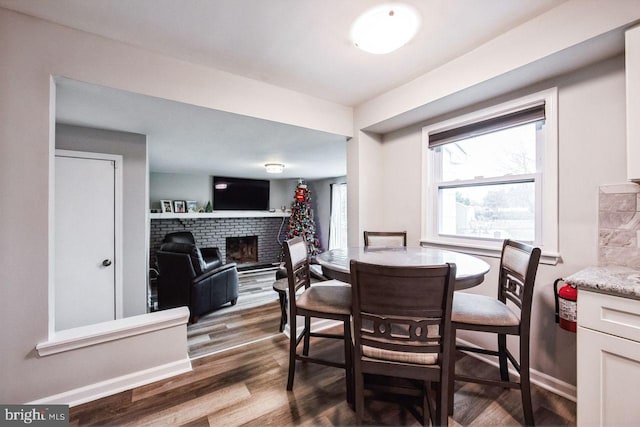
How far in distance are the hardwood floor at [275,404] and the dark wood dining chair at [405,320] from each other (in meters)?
0.46

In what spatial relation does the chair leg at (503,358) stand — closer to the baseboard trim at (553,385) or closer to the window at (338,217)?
the baseboard trim at (553,385)

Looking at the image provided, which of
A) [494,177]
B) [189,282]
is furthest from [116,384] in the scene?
[494,177]

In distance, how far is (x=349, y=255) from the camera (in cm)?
188

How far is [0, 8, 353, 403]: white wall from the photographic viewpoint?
1491mm

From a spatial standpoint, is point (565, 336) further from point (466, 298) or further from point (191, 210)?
point (191, 210)

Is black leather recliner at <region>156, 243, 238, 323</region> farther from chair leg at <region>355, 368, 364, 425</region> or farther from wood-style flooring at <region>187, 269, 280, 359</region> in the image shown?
chair leg at <region>355, 368, 364, 425</region>

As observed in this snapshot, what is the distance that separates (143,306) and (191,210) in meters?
3.18

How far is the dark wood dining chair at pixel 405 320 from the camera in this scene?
1074mm

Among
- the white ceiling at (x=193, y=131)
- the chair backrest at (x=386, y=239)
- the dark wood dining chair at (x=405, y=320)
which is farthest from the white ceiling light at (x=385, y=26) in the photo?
the chair backrest at (x=386, y=239)

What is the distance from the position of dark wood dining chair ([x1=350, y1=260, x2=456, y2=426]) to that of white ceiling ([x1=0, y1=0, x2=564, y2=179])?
4.78ft

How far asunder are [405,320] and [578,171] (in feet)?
5.15

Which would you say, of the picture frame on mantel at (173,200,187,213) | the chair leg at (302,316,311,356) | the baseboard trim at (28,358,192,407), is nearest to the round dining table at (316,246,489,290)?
the chair leg at (302,316,311,356)

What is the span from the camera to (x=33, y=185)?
1.54m

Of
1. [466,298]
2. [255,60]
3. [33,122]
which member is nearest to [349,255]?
[466,298]
